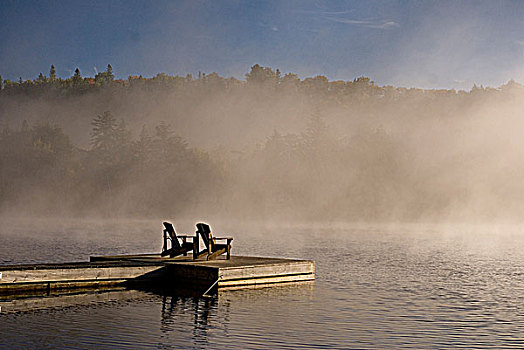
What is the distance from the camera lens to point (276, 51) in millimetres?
160375

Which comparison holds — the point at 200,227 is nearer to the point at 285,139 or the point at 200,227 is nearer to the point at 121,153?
the point at 121,153

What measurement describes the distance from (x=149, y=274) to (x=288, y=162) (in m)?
100

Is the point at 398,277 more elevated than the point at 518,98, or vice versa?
the point at 518,98

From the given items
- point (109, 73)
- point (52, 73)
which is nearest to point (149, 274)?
point (109, 73)

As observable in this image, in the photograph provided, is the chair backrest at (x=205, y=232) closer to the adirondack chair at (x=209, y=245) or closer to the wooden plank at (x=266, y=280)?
the adirondack chair at (x=209, y=245)

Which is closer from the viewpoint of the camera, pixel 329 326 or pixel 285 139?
pixel 329 326

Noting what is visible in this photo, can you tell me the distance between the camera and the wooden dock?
17812 mm

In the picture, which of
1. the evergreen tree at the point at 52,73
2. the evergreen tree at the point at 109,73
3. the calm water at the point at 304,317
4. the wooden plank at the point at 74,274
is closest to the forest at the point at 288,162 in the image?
the evergreen tree at the point at 52,73

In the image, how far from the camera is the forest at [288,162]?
10844cm

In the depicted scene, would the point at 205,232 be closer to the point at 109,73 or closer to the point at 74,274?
the point at 74,274

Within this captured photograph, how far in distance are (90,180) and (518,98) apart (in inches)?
3633

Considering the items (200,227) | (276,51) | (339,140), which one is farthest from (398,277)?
(276,51)

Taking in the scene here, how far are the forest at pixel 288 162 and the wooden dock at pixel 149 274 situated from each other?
8555 centimetres

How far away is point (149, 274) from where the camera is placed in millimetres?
20219
